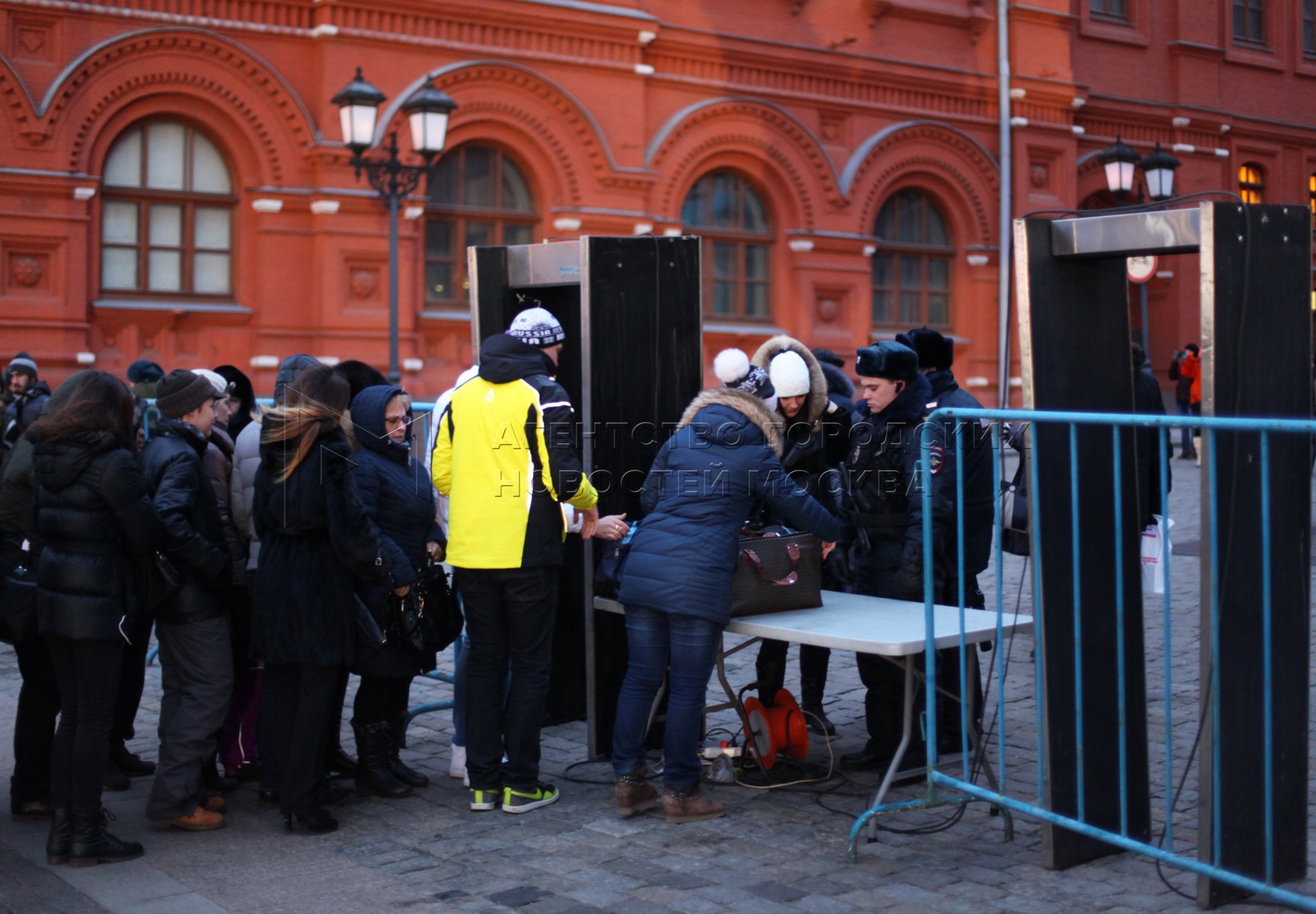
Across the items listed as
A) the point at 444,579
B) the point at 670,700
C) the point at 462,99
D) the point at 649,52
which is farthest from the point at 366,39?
the point at 670,700

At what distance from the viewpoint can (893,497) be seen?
626 cm

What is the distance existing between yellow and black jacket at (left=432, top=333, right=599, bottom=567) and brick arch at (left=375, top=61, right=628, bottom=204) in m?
11.4

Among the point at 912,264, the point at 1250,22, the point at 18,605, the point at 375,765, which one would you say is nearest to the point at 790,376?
the point at 375,765

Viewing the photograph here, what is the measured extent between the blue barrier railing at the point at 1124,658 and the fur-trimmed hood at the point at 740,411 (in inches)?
28.0

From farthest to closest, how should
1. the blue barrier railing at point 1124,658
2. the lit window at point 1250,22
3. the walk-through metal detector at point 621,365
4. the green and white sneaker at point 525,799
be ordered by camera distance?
1. the lit window at point 1250,22
2. the walk-through metal detector at point 621,365
3. the green and white sneaker at point 525,799
4. the blue barrier railing at point 1124,658

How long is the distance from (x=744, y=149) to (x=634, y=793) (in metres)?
14.9

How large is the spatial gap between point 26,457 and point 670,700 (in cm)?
271

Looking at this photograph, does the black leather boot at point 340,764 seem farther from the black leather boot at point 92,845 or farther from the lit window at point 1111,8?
the lit window at point 1111,8

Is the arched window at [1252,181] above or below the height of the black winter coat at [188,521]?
above

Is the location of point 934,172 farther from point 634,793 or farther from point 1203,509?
point 1203,509

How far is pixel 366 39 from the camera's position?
16406 millimetres

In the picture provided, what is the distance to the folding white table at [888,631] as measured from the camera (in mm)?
5223

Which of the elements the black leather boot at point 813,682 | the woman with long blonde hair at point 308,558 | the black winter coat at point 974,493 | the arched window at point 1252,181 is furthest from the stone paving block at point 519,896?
the arched window at point 1252,181

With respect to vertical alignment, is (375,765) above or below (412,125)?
below
